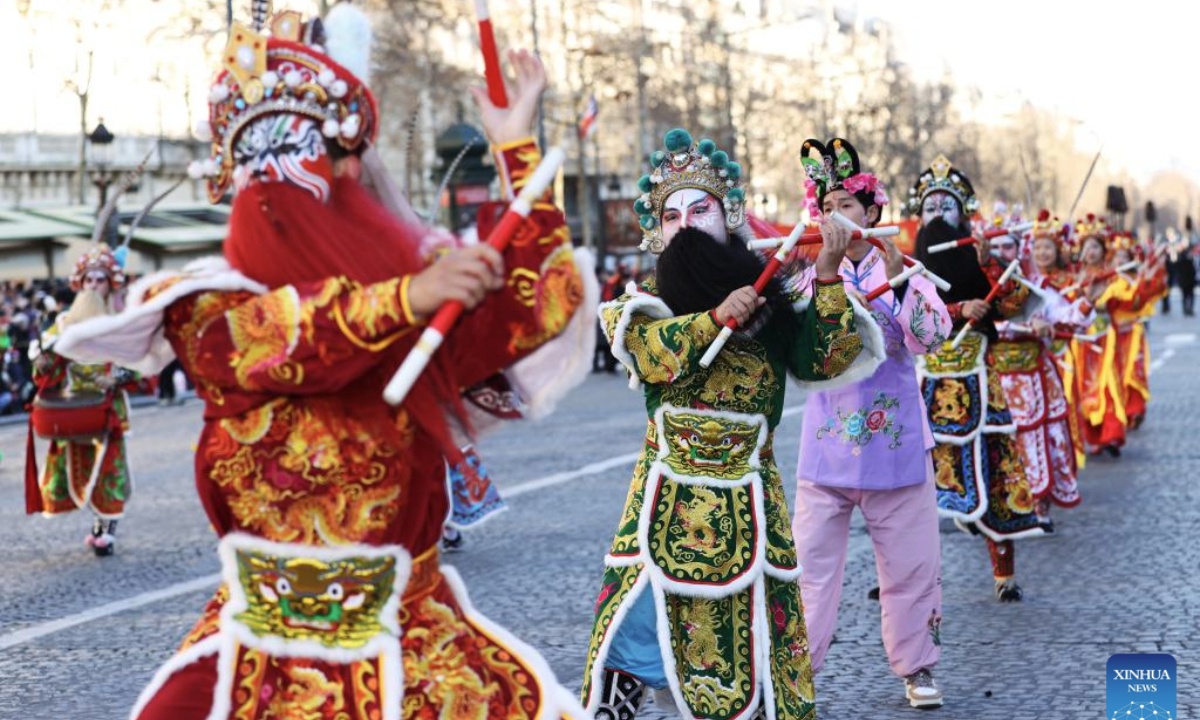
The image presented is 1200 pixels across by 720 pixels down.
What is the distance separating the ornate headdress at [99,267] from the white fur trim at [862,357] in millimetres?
5985

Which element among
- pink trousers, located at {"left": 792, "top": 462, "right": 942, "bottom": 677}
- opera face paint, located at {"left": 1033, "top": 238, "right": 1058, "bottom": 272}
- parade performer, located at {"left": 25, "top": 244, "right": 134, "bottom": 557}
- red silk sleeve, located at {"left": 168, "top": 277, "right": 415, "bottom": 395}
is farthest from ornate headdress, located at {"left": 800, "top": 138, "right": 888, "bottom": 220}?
opera face paint, located at {"left": 1033, "top": 238, "right": 1058, "bottom": 272}

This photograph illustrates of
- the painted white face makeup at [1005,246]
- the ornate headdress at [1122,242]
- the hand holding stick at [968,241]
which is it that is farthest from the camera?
the ornate headdress at [1122,242]

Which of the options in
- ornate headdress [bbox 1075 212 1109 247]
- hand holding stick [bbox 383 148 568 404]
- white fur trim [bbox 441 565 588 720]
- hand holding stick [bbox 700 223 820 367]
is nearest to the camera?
hand holding stick [bbox 383 148 568 404]

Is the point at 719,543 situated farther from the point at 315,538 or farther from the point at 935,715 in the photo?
the point at 315,538

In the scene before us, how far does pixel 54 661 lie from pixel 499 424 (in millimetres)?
4709

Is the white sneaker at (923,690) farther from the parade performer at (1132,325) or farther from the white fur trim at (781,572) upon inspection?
the parade performer at (1132,325)

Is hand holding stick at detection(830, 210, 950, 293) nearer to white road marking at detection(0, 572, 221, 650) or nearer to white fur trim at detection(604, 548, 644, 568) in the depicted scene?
white fur trim at detection(604, 548, 644, 568)

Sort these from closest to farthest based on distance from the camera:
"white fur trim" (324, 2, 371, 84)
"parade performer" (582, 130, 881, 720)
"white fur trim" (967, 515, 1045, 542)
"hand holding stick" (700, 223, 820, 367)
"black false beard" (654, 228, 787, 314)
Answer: "white fur trim" (324, 2, 371, 84)
"hand holding stick" (700, 223, 820, 367)
"parade performer" (582, 130, 881, 720)
"black false beard" (654, 228, 787, 314)
"white fur trim" (967, 515, 1045, 542)

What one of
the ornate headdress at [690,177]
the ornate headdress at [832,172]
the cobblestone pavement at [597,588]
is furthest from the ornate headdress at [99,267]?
the ornate headdress at [690,177]

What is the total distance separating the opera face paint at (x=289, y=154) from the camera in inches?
140

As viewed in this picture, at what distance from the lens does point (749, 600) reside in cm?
542

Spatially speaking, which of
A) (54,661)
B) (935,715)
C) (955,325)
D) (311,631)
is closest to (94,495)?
(54,661)

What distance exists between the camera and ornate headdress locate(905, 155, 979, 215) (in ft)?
27.7

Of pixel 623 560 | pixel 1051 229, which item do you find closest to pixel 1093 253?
pixel 1051 229
